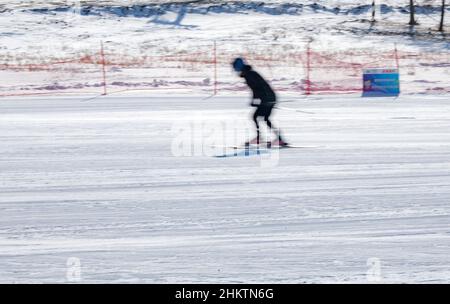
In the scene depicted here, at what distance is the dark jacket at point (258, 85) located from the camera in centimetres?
1488

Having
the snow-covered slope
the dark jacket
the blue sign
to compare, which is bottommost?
the snow-covered slope

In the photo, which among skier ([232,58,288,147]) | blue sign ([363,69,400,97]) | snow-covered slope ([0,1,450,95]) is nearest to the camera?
skier ([232,58,288,147])

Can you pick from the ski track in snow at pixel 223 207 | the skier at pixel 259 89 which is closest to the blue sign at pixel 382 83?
the ski track in snow at pixel 223 207

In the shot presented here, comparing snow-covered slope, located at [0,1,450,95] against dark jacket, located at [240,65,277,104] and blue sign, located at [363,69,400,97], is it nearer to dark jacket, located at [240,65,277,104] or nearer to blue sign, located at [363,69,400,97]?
blue sign, located at [363,69,400,97]

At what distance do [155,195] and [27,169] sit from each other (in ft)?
9.50

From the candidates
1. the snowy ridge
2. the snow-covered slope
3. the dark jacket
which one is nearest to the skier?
the dark jacket

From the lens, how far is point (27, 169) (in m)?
13.1

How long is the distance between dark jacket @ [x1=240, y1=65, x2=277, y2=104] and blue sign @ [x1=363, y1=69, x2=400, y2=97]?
1052 cm

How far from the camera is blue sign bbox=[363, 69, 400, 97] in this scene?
986 inches

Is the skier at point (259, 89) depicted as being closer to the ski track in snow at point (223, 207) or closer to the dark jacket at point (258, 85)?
the dark jacket at point (258, 85)

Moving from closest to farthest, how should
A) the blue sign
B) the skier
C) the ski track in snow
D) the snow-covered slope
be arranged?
the ski track in snow < the skier < the blue sign < the snow-covered slope
